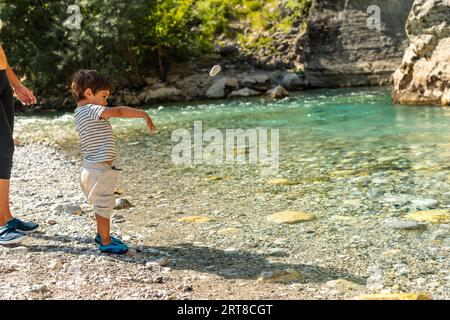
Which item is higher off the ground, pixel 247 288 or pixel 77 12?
pixel 77 12

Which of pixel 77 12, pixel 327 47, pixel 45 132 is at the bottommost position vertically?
pixel 45 132

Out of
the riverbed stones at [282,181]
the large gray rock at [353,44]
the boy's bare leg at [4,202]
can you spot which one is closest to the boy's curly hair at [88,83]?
the boy's bare leg at [4,202]

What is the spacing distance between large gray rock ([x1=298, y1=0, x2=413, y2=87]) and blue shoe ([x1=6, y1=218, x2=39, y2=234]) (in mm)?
17277

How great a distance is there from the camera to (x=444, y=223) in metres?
4.90

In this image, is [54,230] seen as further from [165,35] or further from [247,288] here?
[165,35]

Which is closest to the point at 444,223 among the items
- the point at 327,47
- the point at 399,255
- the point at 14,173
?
the point at 399,255

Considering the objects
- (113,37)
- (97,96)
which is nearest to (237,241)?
(97,96)

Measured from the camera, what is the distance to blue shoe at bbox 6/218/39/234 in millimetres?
4672

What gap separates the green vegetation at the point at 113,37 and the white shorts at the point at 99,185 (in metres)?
16.5

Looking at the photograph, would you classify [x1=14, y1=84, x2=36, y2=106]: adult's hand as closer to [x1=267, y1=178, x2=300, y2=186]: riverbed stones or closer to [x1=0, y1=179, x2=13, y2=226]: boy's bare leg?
[x1=0, y1=179, x2=13, y2=226]: boy's bare leg

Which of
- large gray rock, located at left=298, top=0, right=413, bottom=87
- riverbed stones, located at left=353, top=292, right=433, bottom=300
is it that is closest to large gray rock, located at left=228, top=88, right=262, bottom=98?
large gray rock, located at left=298, top=0, right=413, bottom=87
